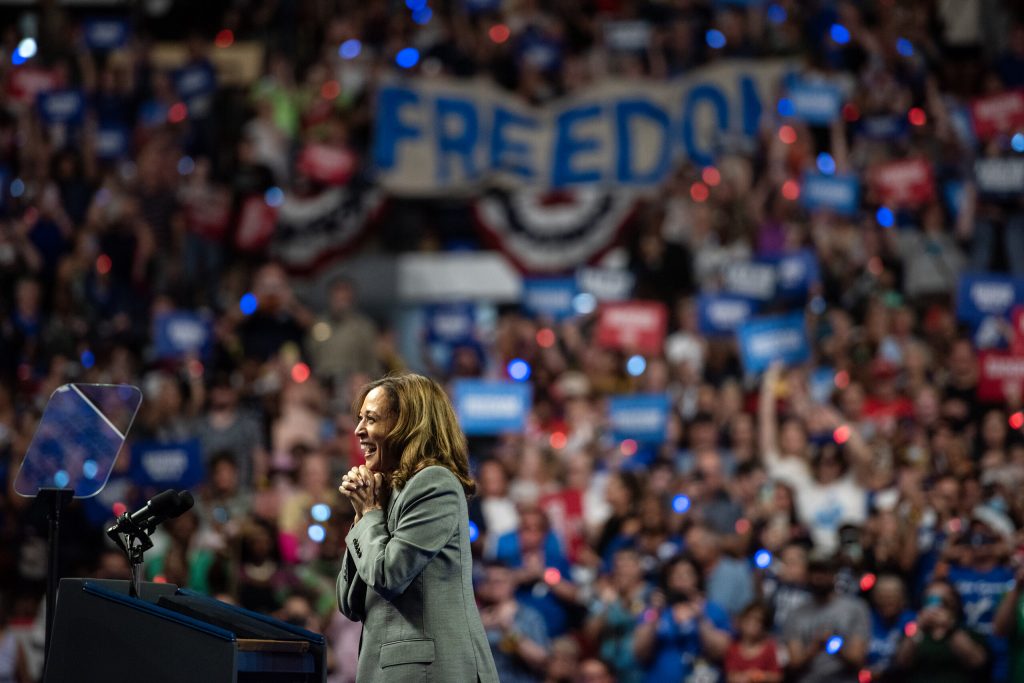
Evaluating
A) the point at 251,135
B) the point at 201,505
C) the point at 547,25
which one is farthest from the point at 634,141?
the point at 201,505

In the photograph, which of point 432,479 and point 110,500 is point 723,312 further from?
point 432,479

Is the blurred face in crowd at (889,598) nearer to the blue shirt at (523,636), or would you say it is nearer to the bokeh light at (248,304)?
the blue shirt at (523,636)

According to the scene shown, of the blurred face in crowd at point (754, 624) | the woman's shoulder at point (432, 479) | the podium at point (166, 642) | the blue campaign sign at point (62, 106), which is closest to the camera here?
the podium at point (166, 642)

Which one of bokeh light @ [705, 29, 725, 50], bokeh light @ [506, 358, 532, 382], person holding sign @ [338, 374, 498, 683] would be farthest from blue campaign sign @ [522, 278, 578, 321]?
person holding sign @ [338, 374, 498, 683]

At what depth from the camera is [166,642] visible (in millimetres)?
3779

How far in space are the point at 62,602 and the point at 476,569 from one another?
502 cm

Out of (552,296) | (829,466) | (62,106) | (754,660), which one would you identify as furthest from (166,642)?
(62,106)

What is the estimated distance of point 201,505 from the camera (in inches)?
390

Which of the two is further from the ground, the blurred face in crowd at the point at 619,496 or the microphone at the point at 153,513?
the microphone at the point at 153,513

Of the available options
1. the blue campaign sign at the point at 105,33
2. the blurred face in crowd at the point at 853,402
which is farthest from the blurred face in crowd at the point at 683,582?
the blue campaign sign at the point at 105,33

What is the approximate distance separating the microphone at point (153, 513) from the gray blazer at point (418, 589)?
1.54ft

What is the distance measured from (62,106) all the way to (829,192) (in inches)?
242

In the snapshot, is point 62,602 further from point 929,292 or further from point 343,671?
point 929,292

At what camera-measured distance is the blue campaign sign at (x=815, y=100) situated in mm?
13031
